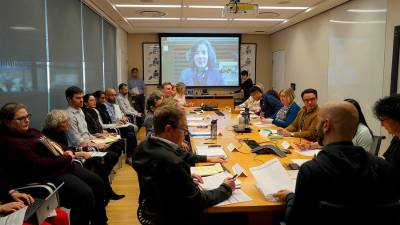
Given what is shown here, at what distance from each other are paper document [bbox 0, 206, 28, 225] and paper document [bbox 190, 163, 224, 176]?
1.08 meters

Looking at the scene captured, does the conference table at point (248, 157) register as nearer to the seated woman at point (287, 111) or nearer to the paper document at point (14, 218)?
the seated woman at point (287, 111)

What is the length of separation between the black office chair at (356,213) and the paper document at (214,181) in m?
0.67

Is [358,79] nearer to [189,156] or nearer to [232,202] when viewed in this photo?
[189,156]

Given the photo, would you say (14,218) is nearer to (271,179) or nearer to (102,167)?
(271,179)

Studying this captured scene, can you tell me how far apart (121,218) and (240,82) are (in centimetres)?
781

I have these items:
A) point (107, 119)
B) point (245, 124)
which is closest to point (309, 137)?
point (245, 124)

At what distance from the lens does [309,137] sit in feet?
11.8

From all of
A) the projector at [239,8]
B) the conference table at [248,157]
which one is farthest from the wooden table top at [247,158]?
the projector at [239,8]

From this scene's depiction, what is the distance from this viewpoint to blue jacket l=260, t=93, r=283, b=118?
223 inches

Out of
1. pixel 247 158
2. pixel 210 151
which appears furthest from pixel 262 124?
pixel 247 158

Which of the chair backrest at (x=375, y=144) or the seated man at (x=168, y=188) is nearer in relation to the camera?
the seated man at (x=168, y=188)

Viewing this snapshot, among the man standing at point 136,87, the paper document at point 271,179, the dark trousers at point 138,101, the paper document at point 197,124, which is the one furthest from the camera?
the man standing at point 136,87

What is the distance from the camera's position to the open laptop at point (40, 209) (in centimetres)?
228

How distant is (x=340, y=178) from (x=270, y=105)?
14.4 ft
